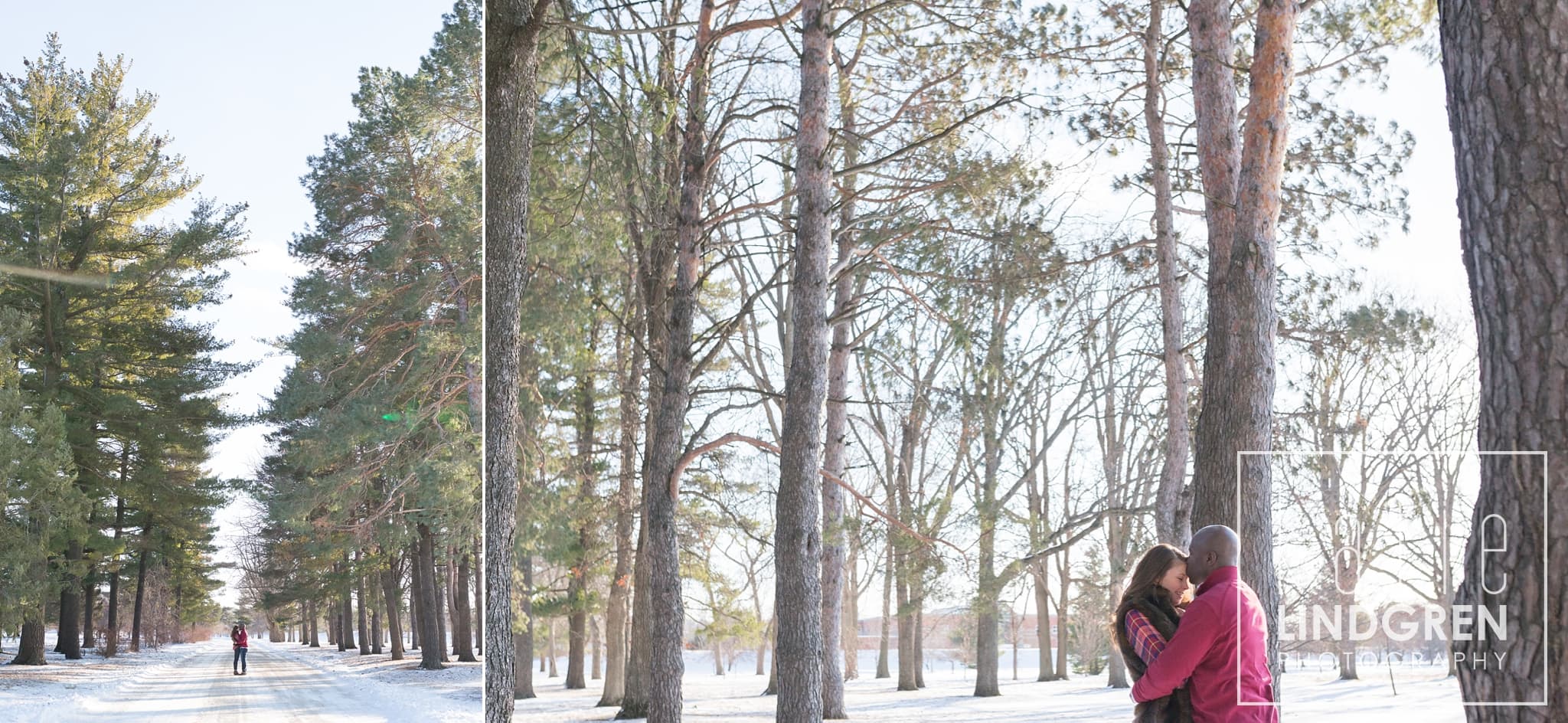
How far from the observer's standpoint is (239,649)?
3.30 m

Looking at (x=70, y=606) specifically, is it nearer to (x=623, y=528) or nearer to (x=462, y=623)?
(x=462, y=623)

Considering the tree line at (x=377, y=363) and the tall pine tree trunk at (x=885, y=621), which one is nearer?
the tree line at (x=377, y=363)

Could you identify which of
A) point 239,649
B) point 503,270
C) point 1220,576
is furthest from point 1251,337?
point 239,649

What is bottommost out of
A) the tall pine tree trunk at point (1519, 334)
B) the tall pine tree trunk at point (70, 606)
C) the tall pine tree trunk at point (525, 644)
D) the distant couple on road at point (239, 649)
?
the tall pine tree trunk at point (525, 644)

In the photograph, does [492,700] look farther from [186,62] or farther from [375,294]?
[186,62]

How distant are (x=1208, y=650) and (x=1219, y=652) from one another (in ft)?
0.12

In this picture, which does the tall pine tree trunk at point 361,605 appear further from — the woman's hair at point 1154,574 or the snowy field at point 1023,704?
the snowy field at point 1023,704

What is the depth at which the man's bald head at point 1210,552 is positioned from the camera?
3.08m

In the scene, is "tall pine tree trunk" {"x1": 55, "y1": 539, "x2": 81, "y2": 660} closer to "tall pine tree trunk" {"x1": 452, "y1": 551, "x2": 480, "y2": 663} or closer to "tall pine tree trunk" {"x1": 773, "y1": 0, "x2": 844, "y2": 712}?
"tall pine tree trunk" {"x1": 452, "y1": 551, "x2": 480, "y2": 663}

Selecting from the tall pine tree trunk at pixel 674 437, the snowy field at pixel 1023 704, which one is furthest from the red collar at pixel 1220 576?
the snowy field at pixel 1023 704

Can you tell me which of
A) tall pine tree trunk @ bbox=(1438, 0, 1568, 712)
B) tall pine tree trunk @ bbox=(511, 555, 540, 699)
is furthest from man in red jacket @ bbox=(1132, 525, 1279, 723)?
tall pine tree trunk @ bbox=(511, 555, 540, 699)

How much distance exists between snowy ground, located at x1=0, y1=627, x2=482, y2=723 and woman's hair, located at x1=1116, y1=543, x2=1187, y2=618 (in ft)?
7.82

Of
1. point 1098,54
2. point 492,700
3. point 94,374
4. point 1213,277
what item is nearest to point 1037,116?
point 1098,54

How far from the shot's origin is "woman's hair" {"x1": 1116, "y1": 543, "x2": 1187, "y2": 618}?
3.30 meters
